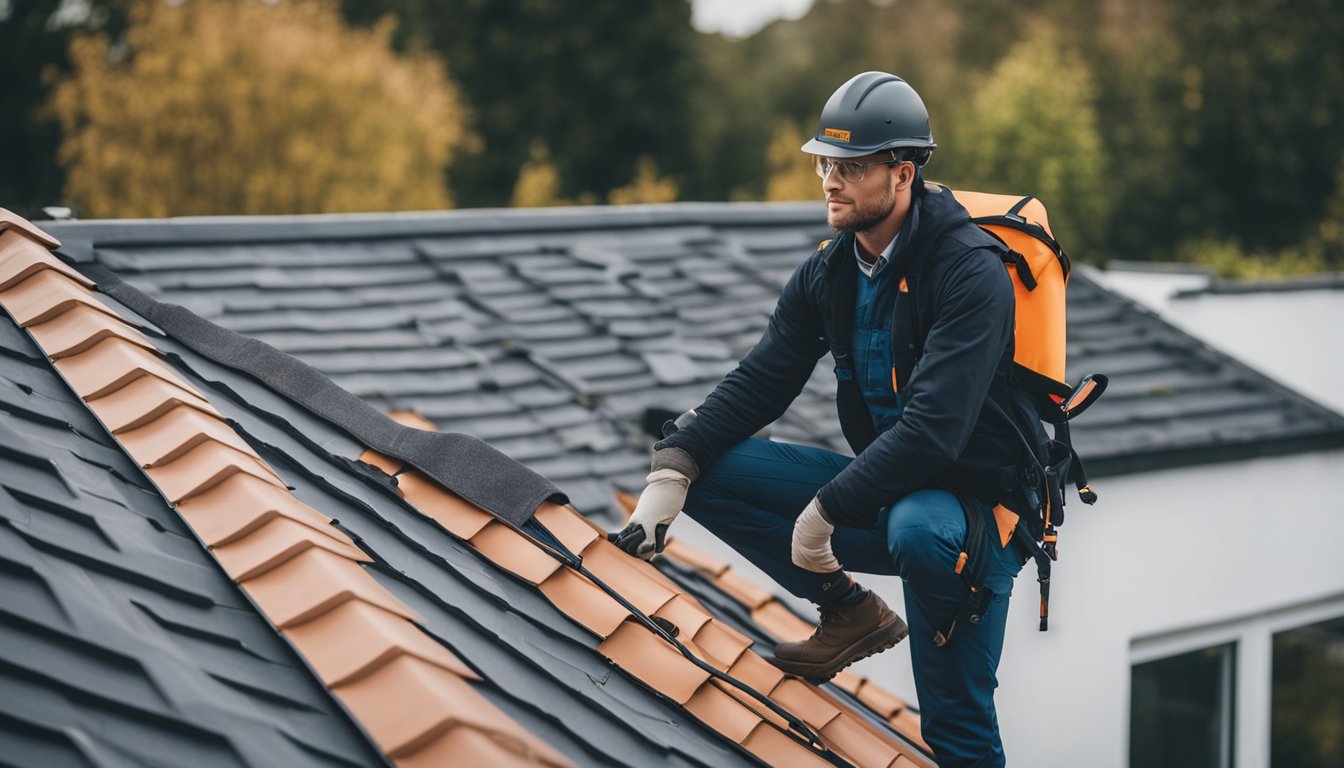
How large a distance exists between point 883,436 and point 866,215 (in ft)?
2.06

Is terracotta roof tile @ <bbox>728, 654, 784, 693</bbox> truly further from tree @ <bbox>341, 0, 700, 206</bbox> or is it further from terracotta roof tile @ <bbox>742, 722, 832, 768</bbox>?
tree @ <bbox>341, 0, 700, 206</bbox>

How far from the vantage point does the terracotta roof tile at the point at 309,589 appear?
7.98 feet

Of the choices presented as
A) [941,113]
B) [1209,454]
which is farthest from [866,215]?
[941,113]

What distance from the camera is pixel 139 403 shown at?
3000 mm

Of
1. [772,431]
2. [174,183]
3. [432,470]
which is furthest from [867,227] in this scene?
[174,183]

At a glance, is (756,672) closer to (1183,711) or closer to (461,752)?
(461,752)

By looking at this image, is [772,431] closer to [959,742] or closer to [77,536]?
[959,742]

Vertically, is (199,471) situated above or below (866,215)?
below

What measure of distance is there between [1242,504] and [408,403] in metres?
4.90

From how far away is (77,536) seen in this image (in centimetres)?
242

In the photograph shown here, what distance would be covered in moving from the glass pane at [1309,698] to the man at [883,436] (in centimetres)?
545

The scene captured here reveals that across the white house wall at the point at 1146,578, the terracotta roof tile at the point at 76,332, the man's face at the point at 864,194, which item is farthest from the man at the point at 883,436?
the white house wall at the point at 1146,578

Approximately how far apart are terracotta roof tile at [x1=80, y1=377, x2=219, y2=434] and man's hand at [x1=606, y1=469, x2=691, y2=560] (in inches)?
47.5

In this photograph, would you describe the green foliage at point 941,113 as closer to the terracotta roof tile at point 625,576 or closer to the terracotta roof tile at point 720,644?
the terracotta roof tile at point 720,644
